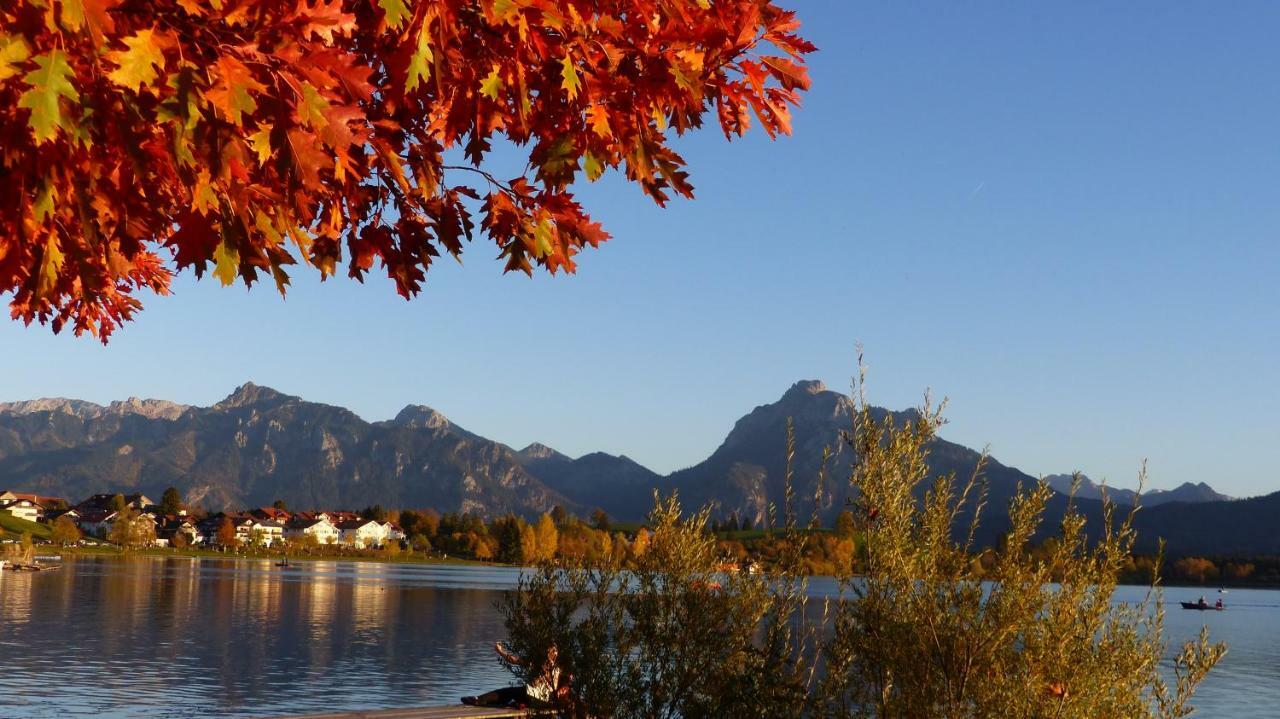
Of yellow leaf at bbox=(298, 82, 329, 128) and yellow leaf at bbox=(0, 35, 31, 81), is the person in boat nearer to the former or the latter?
yellow leaf at bbox=(298, 82, 329, 128)

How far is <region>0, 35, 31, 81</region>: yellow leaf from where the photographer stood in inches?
140

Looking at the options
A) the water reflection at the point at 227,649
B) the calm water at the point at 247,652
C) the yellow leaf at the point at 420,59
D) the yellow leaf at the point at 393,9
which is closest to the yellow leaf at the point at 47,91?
the yellow leaf at the point at 393,9

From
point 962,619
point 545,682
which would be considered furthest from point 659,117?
point 545,682

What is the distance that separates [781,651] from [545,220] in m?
9.46

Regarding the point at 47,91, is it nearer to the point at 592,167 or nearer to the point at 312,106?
the point at 312,106

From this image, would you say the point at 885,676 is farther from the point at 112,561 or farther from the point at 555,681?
the point at 112,561

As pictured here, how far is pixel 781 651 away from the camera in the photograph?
555 inches

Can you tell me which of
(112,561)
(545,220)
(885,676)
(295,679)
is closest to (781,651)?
(885,676)

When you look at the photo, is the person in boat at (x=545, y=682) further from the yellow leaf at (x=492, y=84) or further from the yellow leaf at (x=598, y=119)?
the yellow leaf at (x=492, y=84)

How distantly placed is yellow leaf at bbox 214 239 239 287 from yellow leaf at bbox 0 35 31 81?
1.42 metres

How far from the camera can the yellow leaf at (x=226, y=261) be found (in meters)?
4.89

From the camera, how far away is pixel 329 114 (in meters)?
4.14

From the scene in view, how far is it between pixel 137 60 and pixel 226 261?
1.33 meters

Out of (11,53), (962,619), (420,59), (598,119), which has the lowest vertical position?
(962,619)
